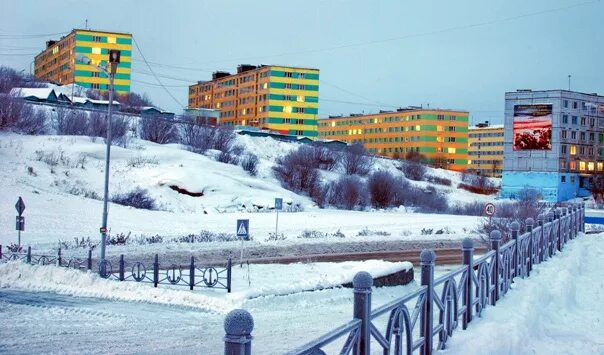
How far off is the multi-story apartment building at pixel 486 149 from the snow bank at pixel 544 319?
514 ft

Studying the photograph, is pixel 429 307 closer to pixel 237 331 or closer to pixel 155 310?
pixel 237 331

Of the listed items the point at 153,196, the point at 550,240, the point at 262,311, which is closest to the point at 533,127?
the point at 153,196

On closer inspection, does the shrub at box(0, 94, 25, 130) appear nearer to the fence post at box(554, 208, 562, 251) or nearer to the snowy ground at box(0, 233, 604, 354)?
the snowy ground at box(0, 233, 604, 354)

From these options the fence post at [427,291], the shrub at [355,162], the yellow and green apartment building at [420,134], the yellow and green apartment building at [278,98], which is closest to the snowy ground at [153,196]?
the shrub at [355,162]

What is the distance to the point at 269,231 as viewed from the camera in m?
45.1

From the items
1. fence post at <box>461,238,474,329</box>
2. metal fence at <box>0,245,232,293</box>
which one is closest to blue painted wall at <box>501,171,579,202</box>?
metal fence at <box>0,245,232,293</box>

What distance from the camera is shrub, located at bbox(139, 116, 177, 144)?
83375mm

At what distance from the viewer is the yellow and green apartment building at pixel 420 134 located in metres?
151

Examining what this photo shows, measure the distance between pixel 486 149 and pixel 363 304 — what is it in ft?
567

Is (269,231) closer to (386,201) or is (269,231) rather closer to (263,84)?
(386,201)

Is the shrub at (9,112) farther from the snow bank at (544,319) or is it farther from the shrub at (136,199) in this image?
the snow bank at (544,319)

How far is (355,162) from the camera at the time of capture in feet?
296

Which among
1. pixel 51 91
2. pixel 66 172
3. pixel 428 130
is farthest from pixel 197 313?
pixel 428 130

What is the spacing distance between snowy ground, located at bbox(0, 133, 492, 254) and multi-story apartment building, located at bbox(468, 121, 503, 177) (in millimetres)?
104873
